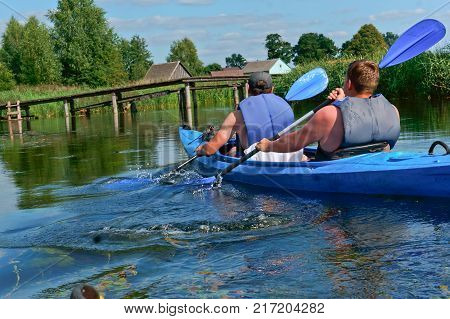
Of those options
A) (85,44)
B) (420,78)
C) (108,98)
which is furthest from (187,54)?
(420,78)

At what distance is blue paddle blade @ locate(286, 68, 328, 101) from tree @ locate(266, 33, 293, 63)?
85.6m

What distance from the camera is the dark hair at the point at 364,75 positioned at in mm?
4629

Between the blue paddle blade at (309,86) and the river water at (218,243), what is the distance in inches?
50.4

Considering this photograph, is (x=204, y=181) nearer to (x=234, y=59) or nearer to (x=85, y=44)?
(x=85, y=44)

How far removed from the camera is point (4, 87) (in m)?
46.6

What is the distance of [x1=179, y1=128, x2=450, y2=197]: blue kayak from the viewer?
4609 millimetres

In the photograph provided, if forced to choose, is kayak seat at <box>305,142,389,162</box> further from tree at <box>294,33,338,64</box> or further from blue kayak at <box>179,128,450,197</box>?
tree at <box>294,33,338,64</box>

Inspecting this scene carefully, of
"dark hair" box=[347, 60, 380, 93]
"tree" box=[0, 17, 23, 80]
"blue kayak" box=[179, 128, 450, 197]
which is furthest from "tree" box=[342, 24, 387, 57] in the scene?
"dark hair" box=[347, 60, 380, 93]

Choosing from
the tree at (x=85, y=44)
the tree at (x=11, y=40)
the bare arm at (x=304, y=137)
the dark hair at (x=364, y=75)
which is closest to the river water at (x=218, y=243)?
the bare arm at (x=304, y=137)

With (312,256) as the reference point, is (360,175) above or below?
above

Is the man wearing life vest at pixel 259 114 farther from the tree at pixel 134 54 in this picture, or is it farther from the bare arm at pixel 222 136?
the tree at pixel 134 54
